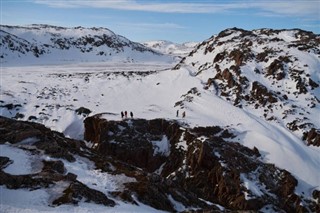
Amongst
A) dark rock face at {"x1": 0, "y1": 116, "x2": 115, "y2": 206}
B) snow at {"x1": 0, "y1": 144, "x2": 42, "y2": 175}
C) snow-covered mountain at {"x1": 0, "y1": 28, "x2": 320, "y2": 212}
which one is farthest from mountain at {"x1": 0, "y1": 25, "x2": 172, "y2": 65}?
snow at {"x1": 0, "y1": 144, "x2": 42, "y2": 175}

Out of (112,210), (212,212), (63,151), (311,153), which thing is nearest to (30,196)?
(112,210)

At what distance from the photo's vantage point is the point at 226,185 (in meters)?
30.2

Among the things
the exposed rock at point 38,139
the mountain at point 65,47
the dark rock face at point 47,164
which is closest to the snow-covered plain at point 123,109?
the dark rock face at point 47,164

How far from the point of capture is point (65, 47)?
10150 centimetres

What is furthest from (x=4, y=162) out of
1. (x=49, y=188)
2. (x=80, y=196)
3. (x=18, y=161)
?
(x=80, y=196)

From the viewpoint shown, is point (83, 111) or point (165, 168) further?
point (83, 111)

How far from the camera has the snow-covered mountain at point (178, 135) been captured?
67.1 ft

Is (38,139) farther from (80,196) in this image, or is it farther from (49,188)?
(80,196)

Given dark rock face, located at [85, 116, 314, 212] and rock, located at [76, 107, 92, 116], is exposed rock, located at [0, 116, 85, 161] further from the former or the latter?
rock, located at [76, 107, 92, 116]

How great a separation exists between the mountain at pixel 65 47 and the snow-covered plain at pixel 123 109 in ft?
80.7

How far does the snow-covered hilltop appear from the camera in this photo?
39781 millimetres

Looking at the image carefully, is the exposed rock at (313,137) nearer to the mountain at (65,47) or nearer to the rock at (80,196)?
the rock at (80,196)

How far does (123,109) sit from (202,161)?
1384 centimetres

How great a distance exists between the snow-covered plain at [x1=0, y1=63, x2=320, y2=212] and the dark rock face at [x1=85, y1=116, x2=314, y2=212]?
109cm
